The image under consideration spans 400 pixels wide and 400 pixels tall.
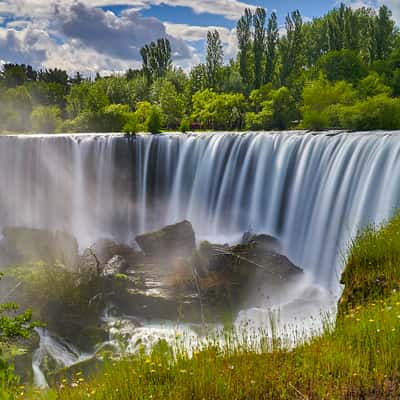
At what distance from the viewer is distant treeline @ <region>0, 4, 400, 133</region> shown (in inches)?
1280

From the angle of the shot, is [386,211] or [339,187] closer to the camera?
[386,211]

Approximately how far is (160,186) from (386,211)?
563 inches

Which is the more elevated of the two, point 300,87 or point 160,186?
point 300,87

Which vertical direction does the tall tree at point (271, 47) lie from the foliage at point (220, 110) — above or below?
above

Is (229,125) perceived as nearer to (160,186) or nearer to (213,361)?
(160,186)

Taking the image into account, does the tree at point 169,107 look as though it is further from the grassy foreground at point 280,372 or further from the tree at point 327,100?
the grassy foreground at point 280,372

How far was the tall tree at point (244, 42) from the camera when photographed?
5869cm

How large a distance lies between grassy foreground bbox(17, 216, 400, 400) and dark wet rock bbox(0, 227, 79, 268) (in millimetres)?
14190

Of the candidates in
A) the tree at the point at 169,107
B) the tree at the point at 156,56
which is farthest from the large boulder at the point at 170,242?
the tree at the point at 156,56

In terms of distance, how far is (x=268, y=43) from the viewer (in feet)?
196

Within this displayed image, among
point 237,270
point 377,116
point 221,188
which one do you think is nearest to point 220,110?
point 377,116

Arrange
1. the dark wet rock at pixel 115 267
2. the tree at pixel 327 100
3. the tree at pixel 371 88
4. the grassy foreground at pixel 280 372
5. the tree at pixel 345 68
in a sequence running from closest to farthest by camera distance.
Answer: the grassy foreground at pixel 280 372 → the dark wet rock at pixel 115 267 → the tree at pixel 327 100 → the tree at pixel 371 88 → the tree at pixel 345 68

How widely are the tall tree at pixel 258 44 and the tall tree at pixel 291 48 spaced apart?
2667 mm

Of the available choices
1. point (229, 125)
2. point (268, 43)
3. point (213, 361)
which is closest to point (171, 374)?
point (213, 361)
